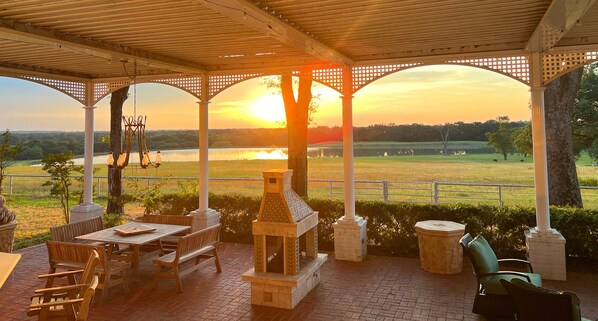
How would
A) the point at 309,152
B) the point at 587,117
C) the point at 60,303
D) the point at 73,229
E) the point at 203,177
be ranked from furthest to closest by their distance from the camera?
the point at 309,152 → the point at 587,117 → the point at 203,177 → the point at 73,229 → the point at 60,303

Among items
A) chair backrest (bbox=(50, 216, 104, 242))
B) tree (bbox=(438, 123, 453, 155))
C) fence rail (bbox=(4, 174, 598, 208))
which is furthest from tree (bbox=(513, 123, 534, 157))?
chair backrest (bbox=(50, 216, 104, 242))

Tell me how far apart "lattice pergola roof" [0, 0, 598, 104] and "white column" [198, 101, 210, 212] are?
1.52 ft

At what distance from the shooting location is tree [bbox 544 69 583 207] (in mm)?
7914

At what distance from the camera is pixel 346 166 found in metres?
6.61

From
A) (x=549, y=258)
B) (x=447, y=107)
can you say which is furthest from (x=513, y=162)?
(x=549, y=258)

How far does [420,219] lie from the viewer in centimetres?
657

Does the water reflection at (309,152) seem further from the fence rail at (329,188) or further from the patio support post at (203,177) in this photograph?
the patio support post at (203,177)

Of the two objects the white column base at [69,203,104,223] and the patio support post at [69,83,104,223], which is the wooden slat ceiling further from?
the white column base at [69,203,104,223]

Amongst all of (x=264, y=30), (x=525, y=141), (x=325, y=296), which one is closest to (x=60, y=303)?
(x=325, y=296)

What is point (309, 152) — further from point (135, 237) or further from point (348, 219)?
point (135, 237)

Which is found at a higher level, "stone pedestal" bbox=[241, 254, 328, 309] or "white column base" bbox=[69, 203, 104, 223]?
"white column base" bbox=[69, 203, 104, 223]

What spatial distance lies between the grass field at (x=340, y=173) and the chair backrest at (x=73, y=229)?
5040 millimetres

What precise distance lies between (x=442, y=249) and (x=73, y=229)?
18.5ft

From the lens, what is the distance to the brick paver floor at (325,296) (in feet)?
13.8
